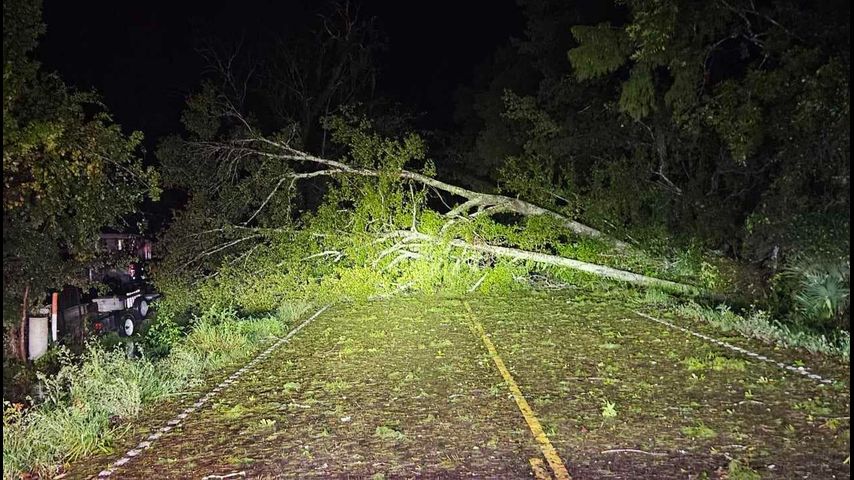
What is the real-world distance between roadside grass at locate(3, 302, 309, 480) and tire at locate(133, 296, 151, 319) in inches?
228

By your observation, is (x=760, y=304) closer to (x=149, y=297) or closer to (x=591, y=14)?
(x=591, y=14)

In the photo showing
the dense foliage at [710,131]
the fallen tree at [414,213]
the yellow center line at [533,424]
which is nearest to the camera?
A: the yellow center line at [533,424]

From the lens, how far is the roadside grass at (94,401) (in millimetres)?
5195

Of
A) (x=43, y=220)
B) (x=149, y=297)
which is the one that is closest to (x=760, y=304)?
(x=43, y=220)

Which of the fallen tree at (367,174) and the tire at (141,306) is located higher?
the fallen tree at (367,174)

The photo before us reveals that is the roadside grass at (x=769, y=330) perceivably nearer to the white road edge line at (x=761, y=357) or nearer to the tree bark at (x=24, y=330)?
the white road edge line at (x=761, y=357)

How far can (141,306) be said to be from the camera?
15.4 m

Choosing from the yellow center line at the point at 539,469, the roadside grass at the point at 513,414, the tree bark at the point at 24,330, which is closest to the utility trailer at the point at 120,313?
the tree bark at the point at 24,330

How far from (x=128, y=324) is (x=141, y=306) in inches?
46.9

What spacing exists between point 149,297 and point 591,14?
1338 cm

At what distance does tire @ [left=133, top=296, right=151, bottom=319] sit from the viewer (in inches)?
592

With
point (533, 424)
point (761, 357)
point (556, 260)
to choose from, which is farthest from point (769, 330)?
point (556, 260)

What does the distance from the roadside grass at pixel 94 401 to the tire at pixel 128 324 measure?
480cm

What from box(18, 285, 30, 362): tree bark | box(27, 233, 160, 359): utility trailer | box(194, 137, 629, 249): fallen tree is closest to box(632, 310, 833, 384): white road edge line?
box(194, 137, 629, 249): fallen tree
